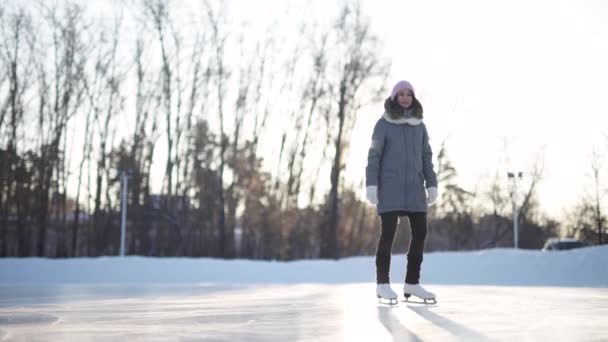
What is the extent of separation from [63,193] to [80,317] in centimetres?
2580

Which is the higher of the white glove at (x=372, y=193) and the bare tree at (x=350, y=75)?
the bare tree at (x=350, y=75)

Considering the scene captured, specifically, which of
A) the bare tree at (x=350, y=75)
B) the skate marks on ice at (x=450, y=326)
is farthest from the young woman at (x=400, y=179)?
the bare tree at (x=350, y=75)

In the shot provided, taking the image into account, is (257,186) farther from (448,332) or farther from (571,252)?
(448,332)

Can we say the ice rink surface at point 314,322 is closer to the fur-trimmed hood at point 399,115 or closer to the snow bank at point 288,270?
the fur-trimmed hood at point 399,115

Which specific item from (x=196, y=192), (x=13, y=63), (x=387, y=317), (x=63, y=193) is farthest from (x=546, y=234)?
(x=387, y=317)

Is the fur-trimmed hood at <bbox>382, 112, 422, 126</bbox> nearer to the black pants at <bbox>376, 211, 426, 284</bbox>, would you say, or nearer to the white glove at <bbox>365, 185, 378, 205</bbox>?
the white glove at <bbox>365, 185, 378, 205</bbox>

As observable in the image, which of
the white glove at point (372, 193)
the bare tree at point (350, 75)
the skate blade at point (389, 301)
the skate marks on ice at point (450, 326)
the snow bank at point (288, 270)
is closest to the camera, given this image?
the skate marks on ice at point (450, 326)

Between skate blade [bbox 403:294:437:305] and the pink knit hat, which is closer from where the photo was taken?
skate blade [bbox 403:294:437:305]

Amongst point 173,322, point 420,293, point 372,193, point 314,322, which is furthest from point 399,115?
point 173,322

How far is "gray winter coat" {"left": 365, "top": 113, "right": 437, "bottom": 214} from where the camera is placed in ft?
17.0

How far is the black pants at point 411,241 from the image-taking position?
521 centimetres

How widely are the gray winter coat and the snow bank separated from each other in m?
9.54

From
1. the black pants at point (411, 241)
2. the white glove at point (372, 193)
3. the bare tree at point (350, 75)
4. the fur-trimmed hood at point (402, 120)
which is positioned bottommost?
the black pants at point (411, 241)

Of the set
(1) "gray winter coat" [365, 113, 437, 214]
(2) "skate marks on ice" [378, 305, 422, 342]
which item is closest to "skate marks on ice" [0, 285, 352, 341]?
(2) "skate marks on ice" [378, 305, 422, 342]
